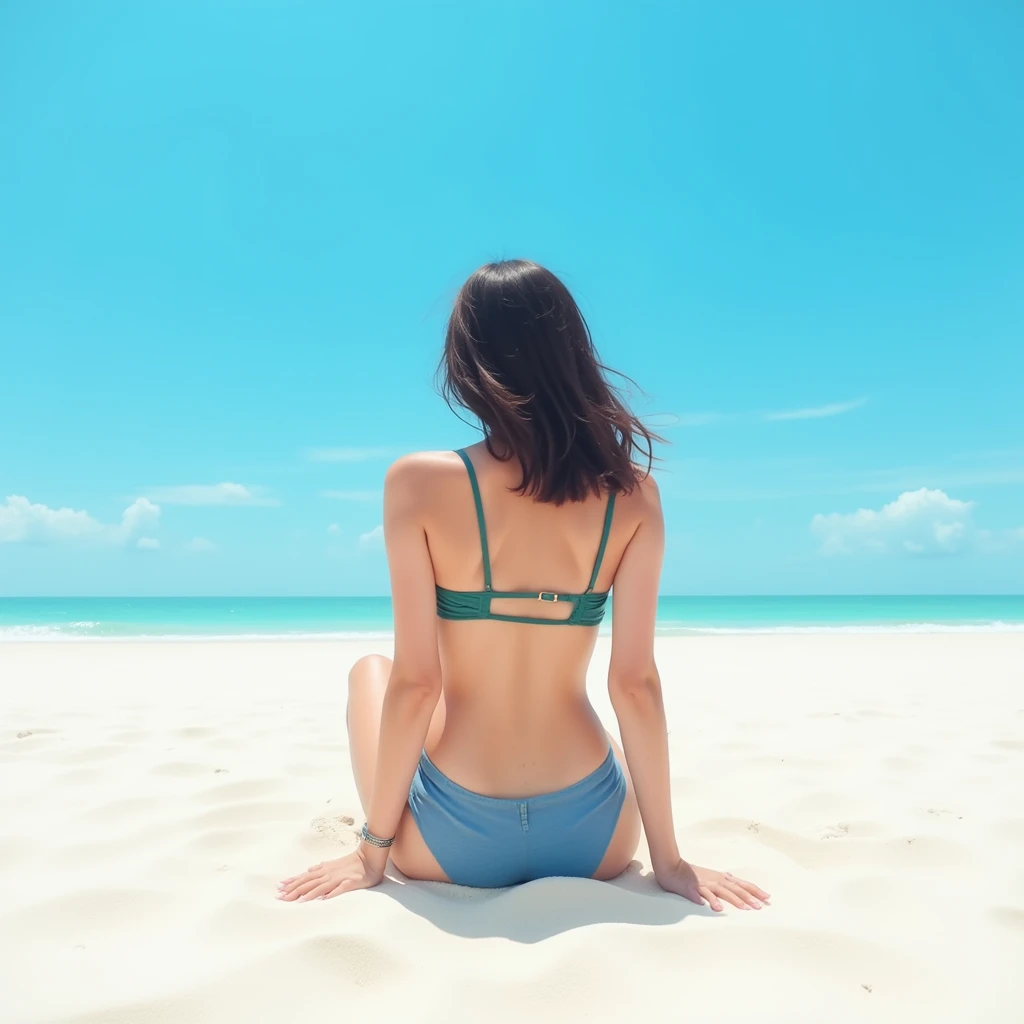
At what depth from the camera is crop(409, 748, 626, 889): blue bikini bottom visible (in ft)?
6.24

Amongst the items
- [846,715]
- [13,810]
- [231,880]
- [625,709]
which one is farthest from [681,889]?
[846,715]

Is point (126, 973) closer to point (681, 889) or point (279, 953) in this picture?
point (279, 953)

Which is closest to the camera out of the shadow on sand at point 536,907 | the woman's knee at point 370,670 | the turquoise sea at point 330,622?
the shadow on sand at point 536,907

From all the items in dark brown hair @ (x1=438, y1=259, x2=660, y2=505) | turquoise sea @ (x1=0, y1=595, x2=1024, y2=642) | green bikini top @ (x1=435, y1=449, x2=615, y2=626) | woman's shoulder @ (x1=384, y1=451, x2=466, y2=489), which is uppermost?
dark brown hair @ (x1=438, y1=259, x2=660, y2=505)

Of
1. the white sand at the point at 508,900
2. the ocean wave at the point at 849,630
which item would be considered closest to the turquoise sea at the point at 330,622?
the ocean wave at the point at 849,630

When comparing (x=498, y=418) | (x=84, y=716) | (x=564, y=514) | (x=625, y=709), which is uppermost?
(x=498, y=418)

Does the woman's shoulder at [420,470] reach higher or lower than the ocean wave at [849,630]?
higher

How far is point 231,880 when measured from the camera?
198 cm

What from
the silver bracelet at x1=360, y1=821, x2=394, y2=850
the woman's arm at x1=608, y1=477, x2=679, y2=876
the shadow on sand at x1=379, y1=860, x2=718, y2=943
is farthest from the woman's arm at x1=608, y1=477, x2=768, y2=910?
the silver bracelet at x1=360, y1=821, x2=394, y2=850

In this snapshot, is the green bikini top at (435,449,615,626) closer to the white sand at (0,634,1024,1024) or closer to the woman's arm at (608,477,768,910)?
the woman's arm at (608,477,768,910)

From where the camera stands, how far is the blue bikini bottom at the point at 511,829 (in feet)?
6.24

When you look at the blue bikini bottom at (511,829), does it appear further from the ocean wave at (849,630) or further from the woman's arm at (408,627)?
the ocean wave at (849,630)

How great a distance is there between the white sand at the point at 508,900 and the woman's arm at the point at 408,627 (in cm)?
35

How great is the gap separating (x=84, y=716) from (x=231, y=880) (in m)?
3.29
